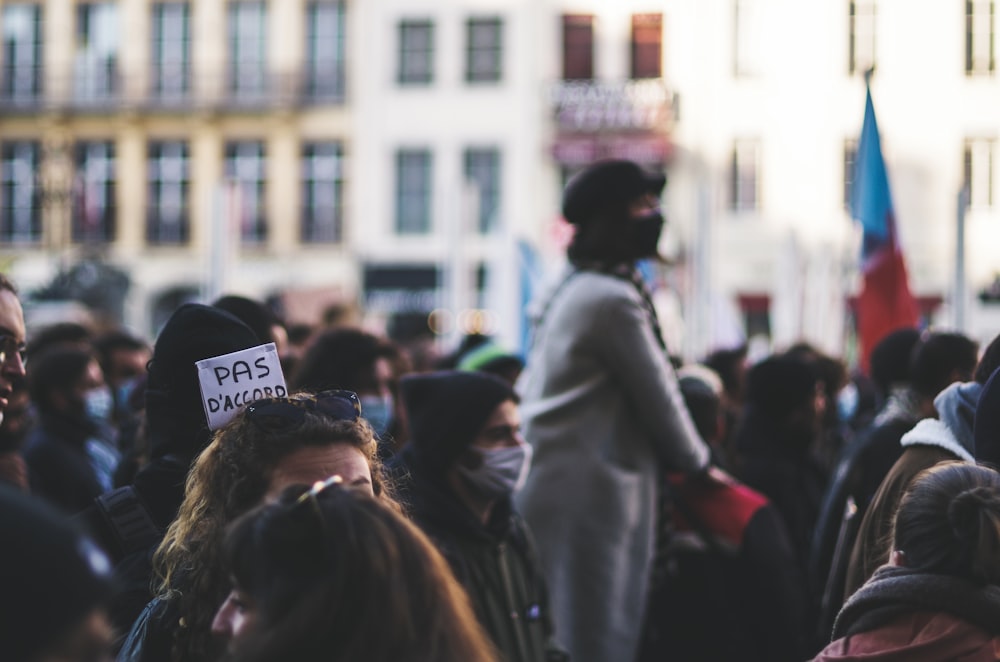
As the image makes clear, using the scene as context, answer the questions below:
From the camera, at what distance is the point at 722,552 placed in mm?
5043

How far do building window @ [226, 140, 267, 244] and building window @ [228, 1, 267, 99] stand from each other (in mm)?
1283

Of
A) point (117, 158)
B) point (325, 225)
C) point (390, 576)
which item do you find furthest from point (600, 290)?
point (117, 158)

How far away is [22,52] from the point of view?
35.6 meters

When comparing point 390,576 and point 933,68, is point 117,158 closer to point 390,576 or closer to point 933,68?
point 933,68

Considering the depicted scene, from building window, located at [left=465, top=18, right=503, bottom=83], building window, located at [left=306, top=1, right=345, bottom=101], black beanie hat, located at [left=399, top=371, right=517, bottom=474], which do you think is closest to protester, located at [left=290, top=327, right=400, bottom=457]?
black beanie hat, located at [left=399, top=371, right=517, bottom=474]

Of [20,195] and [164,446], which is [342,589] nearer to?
[164,446]

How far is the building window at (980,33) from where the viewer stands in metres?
29.6

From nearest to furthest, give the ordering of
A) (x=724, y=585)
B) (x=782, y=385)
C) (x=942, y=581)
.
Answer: (x=942, y=581) → (x=724, y=585) → (x=782, y=385)

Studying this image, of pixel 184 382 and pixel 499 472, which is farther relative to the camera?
pixel 499 472

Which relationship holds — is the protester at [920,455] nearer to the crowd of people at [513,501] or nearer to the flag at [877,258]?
the crowd of people at [513,501]

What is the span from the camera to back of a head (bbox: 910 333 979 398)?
4828 millimetres

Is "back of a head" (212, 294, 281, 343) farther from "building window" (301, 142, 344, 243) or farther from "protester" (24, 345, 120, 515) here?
"building window" (301, 142, 344, 243)

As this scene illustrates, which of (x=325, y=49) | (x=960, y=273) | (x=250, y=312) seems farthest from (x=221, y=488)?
(x=325, y=49)

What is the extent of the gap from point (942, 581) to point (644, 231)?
2.54m
